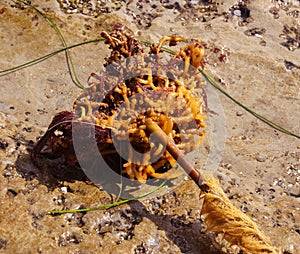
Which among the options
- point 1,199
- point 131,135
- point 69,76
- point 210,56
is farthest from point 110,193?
point 210,56

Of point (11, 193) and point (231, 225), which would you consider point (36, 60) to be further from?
point (231, 225)

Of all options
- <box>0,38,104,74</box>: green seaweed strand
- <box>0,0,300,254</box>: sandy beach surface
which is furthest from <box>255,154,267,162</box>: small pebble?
<box>0,38,104,74</box>: green seaweed strand

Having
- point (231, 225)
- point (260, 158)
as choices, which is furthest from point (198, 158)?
point (231, 225)

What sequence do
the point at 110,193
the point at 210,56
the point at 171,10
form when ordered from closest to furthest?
the point at 110,193
the point at 210,56
the point at 171,10

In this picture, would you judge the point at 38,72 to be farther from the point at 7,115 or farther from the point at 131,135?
the point at 131,135

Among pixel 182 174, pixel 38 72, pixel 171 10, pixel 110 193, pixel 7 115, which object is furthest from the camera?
pixel 171 10

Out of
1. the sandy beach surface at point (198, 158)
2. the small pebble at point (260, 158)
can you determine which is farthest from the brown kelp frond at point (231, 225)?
the small pebble at point (260, 158)

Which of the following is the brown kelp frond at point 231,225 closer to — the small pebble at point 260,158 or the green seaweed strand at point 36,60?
the small pebble at point 260,158

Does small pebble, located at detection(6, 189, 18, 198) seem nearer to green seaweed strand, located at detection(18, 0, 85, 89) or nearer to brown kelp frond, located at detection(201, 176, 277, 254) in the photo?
brown kelp frond, located at detection(201, 176, 277, 254)

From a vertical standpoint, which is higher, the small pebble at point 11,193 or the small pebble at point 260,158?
the small pebble at point 11,193
